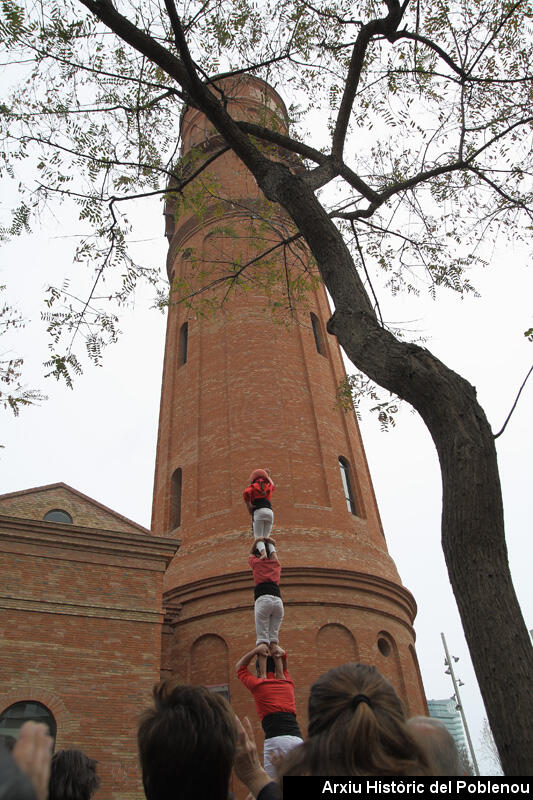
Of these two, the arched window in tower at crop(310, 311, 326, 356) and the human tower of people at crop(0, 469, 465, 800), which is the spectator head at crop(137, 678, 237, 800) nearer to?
the human tower of people at crop(0, 469, 465, 800)

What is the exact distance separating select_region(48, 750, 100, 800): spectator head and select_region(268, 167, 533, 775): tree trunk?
2.00 meters

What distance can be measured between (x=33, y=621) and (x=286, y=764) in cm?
1045

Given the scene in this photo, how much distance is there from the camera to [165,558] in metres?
12.7

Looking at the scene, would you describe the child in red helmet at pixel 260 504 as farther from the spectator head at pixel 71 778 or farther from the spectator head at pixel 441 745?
the spectator head at pixel 441 745

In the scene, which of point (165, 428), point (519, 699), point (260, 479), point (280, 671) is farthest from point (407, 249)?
point (165, 428)

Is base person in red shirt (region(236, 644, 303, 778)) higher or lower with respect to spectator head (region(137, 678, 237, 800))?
higher

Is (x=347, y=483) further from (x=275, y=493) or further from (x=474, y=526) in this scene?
(x=474, y=526)

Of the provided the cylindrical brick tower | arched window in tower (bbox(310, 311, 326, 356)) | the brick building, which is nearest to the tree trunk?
the brick building

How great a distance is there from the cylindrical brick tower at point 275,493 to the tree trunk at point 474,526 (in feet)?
16.9

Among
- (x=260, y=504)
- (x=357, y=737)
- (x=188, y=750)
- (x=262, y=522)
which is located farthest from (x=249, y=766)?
(x=260, y=504)

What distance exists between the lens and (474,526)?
3467 mm

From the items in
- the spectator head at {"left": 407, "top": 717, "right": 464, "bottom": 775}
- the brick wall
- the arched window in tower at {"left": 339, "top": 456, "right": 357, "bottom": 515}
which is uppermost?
the arched window in tower at {"left": 339, "top": 456, "right": 357, "bottom": 515}

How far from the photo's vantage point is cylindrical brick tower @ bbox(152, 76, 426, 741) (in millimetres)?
12648

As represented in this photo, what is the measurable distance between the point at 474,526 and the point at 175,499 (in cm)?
1334
